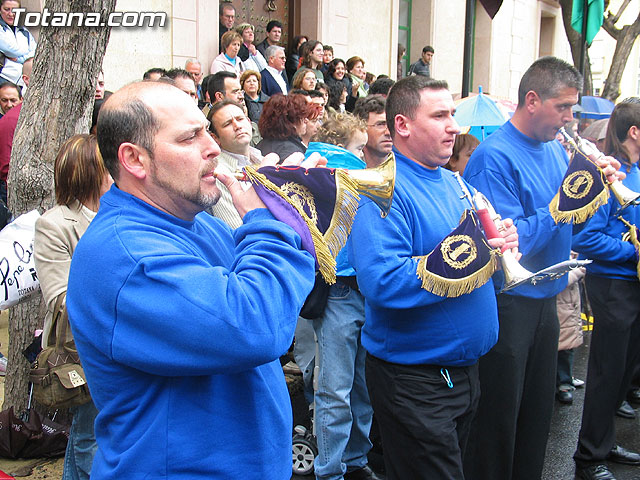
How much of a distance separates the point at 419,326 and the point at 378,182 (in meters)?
0.76

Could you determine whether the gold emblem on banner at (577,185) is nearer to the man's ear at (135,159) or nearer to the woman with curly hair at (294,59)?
the man's ear at (135,159)

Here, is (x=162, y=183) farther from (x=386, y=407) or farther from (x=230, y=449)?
(x=386, y=407)

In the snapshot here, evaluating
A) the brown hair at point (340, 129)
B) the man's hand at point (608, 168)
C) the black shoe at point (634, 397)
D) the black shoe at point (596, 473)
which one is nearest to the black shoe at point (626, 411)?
the black shoe at point (634, 397)

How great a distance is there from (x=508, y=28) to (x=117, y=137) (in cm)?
2024

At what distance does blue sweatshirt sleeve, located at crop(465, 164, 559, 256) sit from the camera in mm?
3145

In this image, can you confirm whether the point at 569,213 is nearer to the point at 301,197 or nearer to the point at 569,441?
the point at 301,197

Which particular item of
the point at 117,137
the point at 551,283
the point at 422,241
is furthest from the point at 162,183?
the point at 551,283

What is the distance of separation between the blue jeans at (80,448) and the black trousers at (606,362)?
2.86 meters

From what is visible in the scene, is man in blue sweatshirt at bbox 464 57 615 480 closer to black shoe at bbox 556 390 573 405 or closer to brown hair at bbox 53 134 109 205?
brown hair at bbox 53 134 109 205

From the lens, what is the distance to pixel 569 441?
15.2 ft

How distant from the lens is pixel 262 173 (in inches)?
76.6

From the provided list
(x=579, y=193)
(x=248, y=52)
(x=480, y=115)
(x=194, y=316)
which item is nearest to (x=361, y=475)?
(x=579, y=193)

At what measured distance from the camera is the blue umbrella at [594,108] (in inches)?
516

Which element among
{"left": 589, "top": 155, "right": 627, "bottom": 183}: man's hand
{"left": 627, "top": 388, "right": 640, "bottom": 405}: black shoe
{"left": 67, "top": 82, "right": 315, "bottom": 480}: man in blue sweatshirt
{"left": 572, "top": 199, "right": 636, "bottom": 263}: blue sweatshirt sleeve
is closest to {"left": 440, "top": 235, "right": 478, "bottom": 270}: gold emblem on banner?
{"left": 67, "top": 82, "right": 315, "bottom": 480}: man in blue sweatshirt
